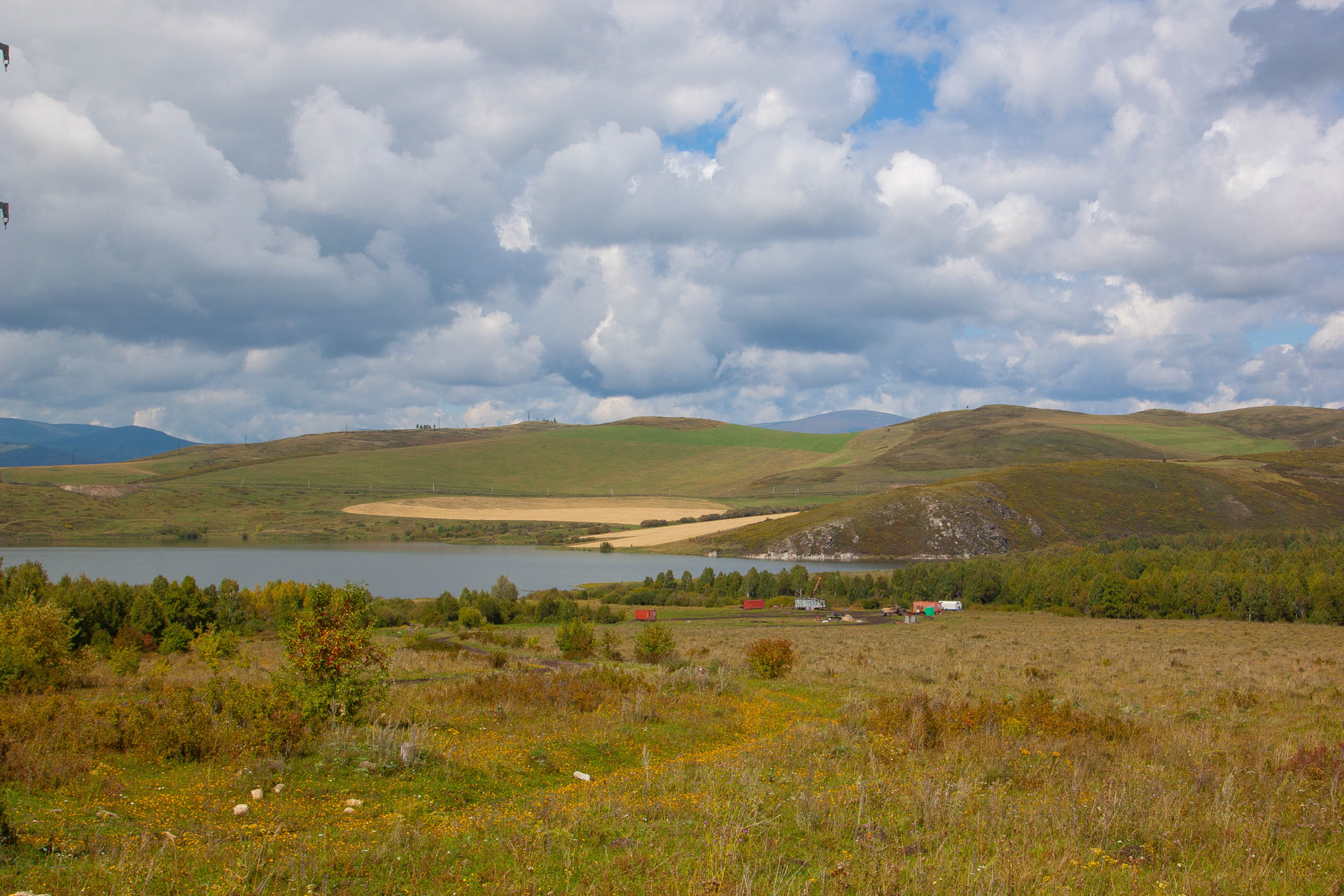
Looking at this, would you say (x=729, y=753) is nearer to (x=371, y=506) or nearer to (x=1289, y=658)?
(x=1289, y=658)

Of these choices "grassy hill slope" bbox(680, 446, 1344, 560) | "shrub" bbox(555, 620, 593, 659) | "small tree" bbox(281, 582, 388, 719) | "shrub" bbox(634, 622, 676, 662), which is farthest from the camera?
"grassy hill slope" bbox(680, 446, 1344, 560)

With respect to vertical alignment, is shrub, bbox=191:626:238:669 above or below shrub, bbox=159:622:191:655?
above

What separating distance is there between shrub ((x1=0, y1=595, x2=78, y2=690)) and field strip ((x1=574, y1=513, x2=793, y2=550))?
136 metres

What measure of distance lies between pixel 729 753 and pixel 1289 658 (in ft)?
85.4

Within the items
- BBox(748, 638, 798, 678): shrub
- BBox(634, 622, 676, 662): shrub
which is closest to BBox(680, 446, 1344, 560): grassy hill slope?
BBox(634, 622, 676, 662): shrub

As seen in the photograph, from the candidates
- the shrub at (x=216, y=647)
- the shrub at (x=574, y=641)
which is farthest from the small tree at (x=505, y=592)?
the shrub at (x=216, y=647)

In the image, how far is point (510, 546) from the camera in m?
163

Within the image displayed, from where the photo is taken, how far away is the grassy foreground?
23.4ft

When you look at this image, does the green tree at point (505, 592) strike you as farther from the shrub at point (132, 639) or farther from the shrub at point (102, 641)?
the shrub at point (102, 641)

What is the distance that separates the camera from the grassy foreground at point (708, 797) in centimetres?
714

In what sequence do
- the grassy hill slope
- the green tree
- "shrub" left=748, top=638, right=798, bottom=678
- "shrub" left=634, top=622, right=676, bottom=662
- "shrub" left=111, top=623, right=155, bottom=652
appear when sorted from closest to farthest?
1. "shrub" left=748, top=638, right=798, bottom=678
2. "shrub" left=634, top=622, right=676, bottom=662
3. "shrub" left=111, top=623, right=155, bottom=652
4. the green tree
5. the grassy hill slope

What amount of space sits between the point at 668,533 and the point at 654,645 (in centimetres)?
A: 14297

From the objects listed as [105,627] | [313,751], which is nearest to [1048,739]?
[313,751]

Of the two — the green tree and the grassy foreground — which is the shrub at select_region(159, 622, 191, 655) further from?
the green tree
